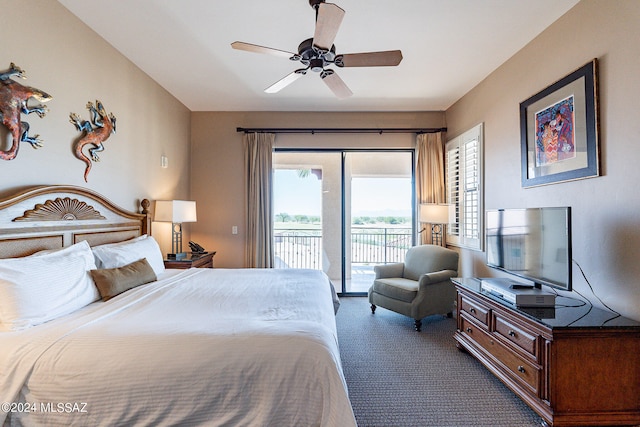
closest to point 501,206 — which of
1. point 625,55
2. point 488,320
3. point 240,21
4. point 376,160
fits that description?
point 488,320

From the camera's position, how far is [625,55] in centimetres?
191

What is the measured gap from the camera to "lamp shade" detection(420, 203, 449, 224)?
159 inches

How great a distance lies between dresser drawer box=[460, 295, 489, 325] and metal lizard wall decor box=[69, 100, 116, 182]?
3520 mm

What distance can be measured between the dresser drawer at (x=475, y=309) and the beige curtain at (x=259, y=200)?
266 centimetres

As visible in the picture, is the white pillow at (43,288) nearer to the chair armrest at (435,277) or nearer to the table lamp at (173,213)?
the table lamp at (173,213)

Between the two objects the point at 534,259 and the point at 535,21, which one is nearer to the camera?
the point at 534,259

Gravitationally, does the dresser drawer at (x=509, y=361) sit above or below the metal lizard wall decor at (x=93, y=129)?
below

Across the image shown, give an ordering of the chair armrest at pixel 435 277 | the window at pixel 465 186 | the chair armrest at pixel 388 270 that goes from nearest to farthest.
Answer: the chair armrest at pixel 435 277
the window at pixel 465 186
the chair armrest at pixel 388 270

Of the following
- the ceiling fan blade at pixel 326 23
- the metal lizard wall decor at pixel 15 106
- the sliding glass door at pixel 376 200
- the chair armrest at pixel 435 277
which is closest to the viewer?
the ceiling fan blade at pixel 326 23

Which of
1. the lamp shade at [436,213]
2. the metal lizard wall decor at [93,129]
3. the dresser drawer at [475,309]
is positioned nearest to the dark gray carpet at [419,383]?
the dresser drawer at [475,309]

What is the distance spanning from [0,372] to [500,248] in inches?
129

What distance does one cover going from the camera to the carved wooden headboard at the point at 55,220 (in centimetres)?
190

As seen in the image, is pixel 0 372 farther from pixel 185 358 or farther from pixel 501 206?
pixel 501 206

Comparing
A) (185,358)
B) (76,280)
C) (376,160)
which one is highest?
(376,160)
